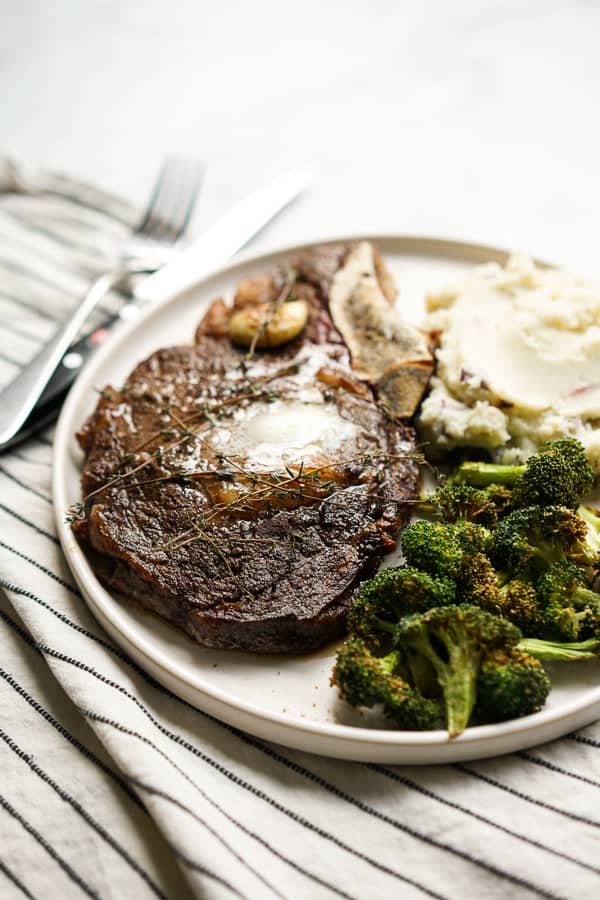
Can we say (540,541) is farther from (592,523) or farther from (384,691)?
(384,691)

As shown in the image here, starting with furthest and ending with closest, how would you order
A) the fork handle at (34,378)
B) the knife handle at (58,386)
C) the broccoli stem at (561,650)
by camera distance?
1. the knife handle at (58,386)
2. the fork handle at (34,378)
3. the broccoli stem at (561,650)

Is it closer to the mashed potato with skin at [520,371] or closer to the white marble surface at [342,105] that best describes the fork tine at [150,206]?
the white marble surface at [342,105]

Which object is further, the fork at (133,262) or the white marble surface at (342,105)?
the white marble surface at (342,105)

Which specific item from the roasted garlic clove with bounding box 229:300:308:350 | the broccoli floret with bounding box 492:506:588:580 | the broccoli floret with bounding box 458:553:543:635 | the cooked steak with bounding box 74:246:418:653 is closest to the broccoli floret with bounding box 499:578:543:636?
the broccoli floret with bounding box 458:553:543:635

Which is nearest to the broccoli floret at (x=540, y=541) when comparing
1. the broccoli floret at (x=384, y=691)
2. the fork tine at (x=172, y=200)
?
the broccoli floret at (x=384, y=691)

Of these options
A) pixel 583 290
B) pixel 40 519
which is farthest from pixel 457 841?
pixel 583 290

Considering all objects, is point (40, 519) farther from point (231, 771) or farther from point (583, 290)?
point (583, 290)
